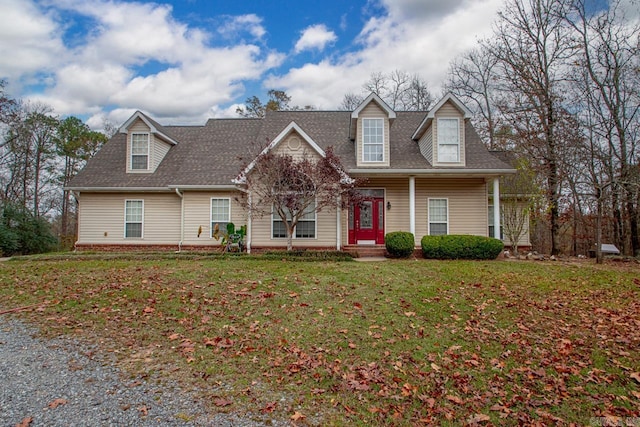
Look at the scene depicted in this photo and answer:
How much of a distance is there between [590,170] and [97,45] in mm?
20297

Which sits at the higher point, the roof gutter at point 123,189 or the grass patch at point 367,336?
the roof gutter at point 123,189

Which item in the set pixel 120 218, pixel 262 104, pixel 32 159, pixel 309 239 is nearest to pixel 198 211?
pixel 120 218

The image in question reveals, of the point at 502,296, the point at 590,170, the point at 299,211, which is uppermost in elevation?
the point at 590,170

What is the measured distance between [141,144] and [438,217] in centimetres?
1382

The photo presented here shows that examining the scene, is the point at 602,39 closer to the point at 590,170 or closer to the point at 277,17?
the point at 590,170

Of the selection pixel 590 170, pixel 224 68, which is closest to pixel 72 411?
pixel 590 170

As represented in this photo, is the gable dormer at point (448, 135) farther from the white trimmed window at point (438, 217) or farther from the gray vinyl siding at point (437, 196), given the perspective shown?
the white trimmed window at point (438, 217)

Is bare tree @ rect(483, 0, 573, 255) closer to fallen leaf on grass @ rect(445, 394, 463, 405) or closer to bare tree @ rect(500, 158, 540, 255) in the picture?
bare tree @ rect(500, 158, 540, 255)

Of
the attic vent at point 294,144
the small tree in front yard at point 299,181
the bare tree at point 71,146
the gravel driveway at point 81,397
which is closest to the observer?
the gravel driveway at point 81,397

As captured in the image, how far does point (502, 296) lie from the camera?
7.22 m

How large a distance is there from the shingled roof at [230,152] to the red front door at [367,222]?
5.38ft

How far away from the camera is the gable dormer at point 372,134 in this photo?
569 inches

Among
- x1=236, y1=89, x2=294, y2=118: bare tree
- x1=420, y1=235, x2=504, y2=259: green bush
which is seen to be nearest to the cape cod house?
x1=420, y1=235, x2=504, y2=259: green bush

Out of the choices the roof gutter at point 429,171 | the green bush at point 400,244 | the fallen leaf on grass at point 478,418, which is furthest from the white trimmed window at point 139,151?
the fallen leaf on grass at point 478,418
